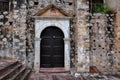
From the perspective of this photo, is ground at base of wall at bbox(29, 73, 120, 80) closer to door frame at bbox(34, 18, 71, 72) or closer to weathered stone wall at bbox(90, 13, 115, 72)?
door frame at bbox(34, 18, 71, 72)

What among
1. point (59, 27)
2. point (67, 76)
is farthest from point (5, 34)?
point (67, 76)

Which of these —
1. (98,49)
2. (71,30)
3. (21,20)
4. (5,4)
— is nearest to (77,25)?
(71,30)

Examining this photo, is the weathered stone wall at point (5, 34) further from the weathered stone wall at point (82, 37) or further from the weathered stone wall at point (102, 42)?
the weathered stone wall at point (102, 42)

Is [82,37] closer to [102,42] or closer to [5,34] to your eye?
[102,42]

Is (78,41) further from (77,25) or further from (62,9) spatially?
(62,9)

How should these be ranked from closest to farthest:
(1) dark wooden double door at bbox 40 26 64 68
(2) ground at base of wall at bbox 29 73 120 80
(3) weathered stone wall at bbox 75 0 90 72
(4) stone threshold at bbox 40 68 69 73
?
(2) ground at base of wall at bbox 29 73 120 80 < (3) weathered stone wall at bbox 75 0 90 72 < (4) stone threshold at bbox 40 68 69 73 < (1) dark wooden double door at bbox 40 26 64 68

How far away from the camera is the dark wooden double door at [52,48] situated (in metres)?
13.1

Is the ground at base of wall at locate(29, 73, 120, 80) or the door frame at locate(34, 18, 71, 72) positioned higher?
the door frame at locate(34, 18, 71, 72)

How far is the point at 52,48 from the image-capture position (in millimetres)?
13172

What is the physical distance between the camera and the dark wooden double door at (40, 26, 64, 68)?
13148 mm

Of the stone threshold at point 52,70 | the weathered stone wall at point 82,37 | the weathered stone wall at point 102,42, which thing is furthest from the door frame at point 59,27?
the weathered stone wall at point 102,42

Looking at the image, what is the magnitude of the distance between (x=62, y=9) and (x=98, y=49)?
8.58 ft

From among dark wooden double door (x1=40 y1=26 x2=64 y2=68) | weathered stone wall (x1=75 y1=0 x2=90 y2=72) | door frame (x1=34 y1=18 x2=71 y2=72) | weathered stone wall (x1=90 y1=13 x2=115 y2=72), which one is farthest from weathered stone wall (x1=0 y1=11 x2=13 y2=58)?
weathered stone wall (x1=90 y1=13 x2=115 y2=72)

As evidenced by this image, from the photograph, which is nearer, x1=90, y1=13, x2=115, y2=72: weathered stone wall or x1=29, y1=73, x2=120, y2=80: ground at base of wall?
x1=29, y1=73, x2=120, y2=80: ground at base of wall
